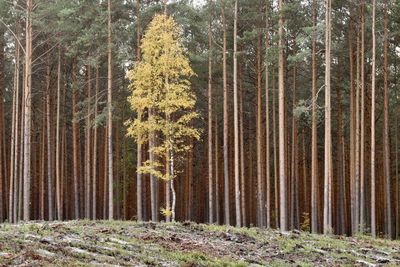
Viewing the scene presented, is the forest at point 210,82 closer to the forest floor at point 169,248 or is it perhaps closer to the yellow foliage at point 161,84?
the yellow foliage at point 161,84

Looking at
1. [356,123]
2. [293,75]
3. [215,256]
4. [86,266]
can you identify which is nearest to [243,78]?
[293,75]

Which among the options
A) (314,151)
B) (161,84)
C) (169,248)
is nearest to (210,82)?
(161,84)

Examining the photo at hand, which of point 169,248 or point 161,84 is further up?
point 161,84

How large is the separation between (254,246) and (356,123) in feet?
49.9

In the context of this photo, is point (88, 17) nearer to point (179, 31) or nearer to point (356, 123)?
point (179, 31)

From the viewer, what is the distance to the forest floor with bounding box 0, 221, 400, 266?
10.8 meters

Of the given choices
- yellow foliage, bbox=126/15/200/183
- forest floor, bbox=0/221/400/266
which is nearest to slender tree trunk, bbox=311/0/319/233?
yellow foliage, bbox=126/15/200/183

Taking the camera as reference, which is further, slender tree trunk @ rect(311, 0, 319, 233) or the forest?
the forest

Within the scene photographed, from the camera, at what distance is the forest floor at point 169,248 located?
1080 cm

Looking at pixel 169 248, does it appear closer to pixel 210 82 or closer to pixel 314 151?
pixel 314 151

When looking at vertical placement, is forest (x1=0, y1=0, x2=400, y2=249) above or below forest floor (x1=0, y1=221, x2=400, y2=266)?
above

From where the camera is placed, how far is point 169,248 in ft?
44.2

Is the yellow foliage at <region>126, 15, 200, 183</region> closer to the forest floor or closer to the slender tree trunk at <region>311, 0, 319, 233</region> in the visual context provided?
the slender tree trunk at <region>311, 0, 319, 233</region>

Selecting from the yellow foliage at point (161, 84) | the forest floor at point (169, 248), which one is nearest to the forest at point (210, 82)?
the yellow foliage at point (161, 84)
